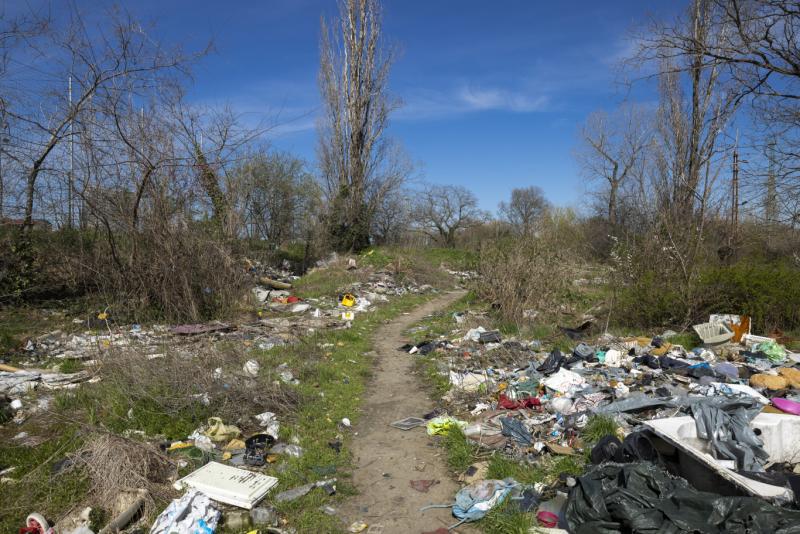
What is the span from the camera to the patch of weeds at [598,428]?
13.3 ft

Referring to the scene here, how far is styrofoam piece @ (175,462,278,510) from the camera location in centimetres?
331

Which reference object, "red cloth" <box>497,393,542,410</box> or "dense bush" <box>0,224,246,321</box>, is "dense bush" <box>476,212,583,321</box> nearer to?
"red cloth" <box>497,393,542,410</box>

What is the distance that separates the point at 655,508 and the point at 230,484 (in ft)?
8.90

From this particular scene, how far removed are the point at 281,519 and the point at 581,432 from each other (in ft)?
8.42

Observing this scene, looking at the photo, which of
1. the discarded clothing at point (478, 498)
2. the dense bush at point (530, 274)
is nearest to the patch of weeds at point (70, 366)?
the discarded clothing at point (478, 498)

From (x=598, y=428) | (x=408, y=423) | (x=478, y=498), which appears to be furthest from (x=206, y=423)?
(x=598, y=428)

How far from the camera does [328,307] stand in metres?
11.1

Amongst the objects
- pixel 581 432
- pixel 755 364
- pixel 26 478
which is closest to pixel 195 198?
pixel 26 478

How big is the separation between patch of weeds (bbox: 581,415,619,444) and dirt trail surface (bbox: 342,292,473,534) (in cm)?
124

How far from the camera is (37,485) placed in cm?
341

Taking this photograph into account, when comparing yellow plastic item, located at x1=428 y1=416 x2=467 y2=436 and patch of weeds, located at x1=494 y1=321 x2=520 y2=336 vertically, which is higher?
patch of weeds, located at x1=494 y1=321 x2=520 y2=336

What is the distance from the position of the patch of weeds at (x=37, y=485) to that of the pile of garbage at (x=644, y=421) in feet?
9.51

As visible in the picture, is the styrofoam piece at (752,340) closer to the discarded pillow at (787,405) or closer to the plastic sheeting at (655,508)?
the discarded pillow at (787,405)

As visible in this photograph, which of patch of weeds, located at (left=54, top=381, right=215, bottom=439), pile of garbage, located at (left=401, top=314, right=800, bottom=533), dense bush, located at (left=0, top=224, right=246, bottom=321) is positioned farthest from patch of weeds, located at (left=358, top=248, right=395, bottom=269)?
patch of weeds, located at (left=54, top=381, right=215, bottom=439)
